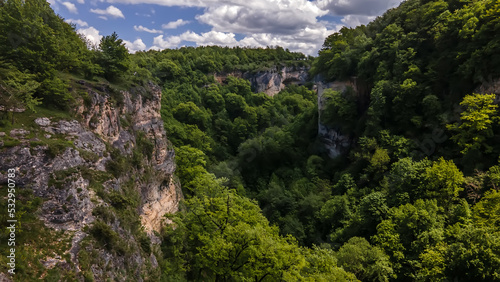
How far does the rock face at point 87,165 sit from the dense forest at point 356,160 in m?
1.39

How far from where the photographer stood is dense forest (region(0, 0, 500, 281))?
15.2 m

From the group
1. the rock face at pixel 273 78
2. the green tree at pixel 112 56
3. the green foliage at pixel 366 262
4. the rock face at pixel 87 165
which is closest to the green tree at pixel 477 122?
the green foliage at pixel 366 262

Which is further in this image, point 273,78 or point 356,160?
point 273,78

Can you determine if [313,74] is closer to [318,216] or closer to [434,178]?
[318,216]

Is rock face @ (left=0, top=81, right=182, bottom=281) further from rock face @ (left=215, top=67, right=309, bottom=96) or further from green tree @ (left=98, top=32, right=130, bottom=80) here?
rock face @ (left=215, top=67, right=309, bottom=96)

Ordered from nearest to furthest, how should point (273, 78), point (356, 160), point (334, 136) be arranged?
point (356, 160) → point (334, 136) → point (273, 78)

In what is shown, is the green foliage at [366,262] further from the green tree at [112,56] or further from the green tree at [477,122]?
the green tree at [112,56]

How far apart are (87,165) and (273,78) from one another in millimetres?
76360

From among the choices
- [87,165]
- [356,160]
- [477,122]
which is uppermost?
[477,122]

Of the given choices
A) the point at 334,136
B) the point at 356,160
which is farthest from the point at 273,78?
the point at 356,160

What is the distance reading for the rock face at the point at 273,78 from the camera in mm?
81438

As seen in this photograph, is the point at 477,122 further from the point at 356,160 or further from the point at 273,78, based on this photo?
the point at 273,78

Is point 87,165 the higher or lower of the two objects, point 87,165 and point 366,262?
the higher

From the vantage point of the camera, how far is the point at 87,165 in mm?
13953
